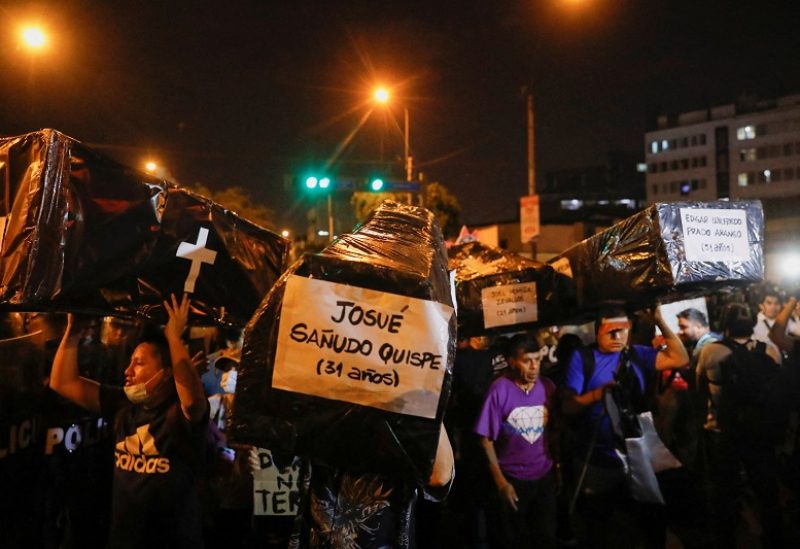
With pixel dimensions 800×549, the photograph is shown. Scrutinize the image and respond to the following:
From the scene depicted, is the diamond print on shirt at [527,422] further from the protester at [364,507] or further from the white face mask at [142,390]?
the white face mask at [142,390]

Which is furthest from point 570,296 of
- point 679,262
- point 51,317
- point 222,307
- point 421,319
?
point 51,317

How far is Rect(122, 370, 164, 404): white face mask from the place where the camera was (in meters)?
3.75

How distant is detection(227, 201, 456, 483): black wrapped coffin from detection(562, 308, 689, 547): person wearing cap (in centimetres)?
283

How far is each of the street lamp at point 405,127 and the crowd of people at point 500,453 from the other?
1469cm

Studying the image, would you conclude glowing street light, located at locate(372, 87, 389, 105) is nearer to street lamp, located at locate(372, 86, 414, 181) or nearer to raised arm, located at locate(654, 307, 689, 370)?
street lamp, located at locate(372, 86, 414, 181)

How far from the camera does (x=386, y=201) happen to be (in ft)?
11.0

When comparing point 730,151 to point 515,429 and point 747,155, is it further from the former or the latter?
point 515,429

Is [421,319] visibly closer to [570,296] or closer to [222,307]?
[222,307]

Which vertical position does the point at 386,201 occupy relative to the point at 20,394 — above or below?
above

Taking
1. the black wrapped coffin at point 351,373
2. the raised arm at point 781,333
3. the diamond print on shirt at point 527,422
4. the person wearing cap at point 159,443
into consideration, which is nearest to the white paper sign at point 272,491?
the person wearing cap at point 159,443

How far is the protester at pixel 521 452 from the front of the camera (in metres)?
4.83

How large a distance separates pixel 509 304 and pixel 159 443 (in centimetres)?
313

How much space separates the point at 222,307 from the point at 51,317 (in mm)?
1331

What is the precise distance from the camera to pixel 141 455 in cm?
374
